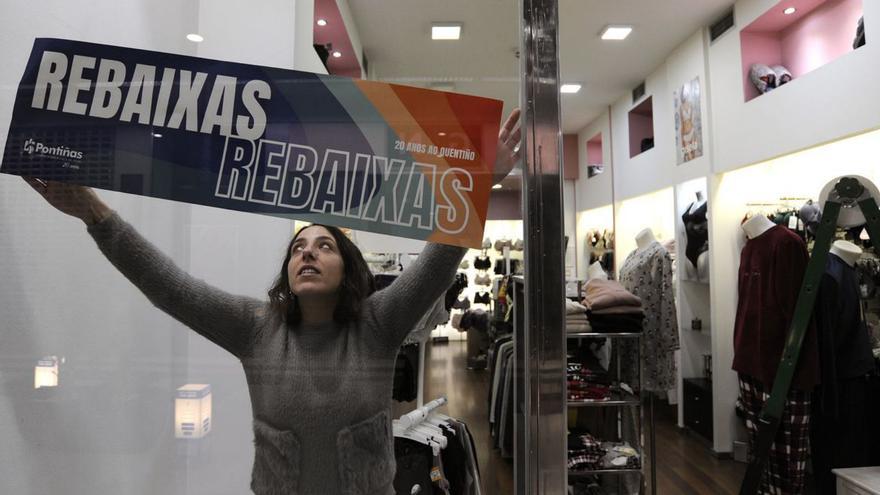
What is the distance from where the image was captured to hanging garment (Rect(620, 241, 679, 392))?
2.45m

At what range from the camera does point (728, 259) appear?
133 inches

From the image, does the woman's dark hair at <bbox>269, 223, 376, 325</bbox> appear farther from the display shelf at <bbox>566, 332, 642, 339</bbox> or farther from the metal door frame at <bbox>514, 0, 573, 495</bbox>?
the display shelf at <bbox>566, 332, 642, 339</bbox>

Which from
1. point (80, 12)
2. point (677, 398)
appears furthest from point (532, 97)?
point (677, 398)

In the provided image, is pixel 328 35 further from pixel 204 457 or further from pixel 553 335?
pixel 204 457

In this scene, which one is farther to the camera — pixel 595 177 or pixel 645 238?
pixel 595 177

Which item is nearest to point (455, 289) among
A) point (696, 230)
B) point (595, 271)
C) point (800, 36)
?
point (595, 271)

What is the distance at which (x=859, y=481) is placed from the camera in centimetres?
179

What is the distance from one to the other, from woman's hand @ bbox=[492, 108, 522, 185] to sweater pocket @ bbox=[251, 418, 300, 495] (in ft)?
1.72

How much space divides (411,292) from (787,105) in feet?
9.93

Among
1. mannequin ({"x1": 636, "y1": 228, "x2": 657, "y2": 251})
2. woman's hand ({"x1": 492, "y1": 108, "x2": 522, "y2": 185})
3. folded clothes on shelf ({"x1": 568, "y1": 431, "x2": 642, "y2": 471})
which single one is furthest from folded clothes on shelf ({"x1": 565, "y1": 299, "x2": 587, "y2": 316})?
woman's hand ({"x1": 492, "y1": 108, "x2": 522, "y2": 185})

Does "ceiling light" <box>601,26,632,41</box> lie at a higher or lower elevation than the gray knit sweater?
higher

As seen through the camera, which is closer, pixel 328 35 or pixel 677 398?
pixel 328 35

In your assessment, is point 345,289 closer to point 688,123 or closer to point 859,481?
point 859,481

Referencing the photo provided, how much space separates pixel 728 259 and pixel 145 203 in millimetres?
3645
